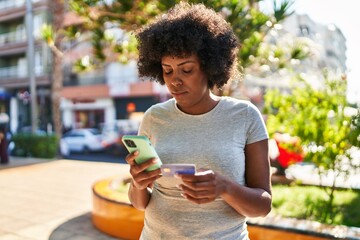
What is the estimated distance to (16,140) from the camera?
16062mm

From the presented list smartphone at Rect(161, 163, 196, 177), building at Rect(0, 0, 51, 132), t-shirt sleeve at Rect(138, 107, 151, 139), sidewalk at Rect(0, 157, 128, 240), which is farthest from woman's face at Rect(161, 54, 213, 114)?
building at Rect(0, 0, 51, 132)

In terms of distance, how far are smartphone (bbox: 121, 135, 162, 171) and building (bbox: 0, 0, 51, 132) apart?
31056 millimetres

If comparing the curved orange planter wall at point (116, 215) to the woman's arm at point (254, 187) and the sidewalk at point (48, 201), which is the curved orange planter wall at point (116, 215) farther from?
the woman's arm at point (254, 187)

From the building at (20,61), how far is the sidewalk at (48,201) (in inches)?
806

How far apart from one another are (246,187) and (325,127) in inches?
145

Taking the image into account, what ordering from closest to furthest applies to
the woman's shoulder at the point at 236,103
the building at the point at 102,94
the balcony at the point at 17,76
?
1. the woman's shoulder at the point at 236,103
2. the building at the point at 102,94
3. the balcony at the point at 17,76

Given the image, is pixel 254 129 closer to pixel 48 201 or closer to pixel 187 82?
pixel 187 82

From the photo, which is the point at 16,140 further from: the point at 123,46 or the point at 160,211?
the point at 160,211

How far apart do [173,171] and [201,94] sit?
431mm

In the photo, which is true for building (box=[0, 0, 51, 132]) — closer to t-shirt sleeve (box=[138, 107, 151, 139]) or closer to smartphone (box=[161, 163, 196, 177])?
t-shirt sleeve (box=[138, 107, 151, 139])

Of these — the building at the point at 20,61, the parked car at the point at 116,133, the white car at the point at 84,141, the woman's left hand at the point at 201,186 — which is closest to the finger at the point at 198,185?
the woman's left hand at the point at 201,186

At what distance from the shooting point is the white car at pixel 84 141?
19281 mm

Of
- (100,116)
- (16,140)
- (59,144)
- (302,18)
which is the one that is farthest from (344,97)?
(302,18)

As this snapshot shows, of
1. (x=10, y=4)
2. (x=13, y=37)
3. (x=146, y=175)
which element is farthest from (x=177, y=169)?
(x=10, y=4)
